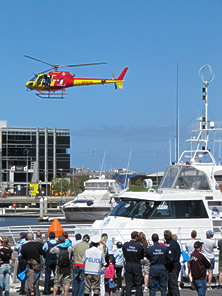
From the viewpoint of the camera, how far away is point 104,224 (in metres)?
21.6

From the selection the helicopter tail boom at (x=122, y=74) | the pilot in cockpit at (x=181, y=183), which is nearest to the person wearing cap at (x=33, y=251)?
the pilot in cockpit at (x=181, y=183)

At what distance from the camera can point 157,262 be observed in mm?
13977

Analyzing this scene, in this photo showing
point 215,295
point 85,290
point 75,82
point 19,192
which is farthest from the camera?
point 19,192

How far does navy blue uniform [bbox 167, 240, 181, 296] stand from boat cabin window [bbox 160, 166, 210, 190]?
8.82 metres

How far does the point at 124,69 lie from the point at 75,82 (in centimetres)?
1145

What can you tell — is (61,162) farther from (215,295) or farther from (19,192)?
(215,295)

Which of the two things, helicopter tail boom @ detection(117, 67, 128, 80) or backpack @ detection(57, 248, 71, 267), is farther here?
helicopter tail boom @ detection(117, 67, 128, 80)

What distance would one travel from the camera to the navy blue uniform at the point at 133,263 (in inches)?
552

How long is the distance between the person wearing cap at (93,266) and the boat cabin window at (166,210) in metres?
6.99

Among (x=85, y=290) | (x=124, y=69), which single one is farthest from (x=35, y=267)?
(x=124, y=69)

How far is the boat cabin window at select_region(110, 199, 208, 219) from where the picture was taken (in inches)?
811

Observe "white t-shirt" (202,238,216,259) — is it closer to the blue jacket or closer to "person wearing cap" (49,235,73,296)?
the blue jacket

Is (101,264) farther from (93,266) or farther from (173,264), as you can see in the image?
(173,264)

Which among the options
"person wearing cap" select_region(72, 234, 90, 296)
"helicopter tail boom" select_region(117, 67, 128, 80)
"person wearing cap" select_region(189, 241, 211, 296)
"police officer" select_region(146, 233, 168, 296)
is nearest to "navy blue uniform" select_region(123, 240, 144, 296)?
"police officer" select_region(146, 233, 168, 296)
